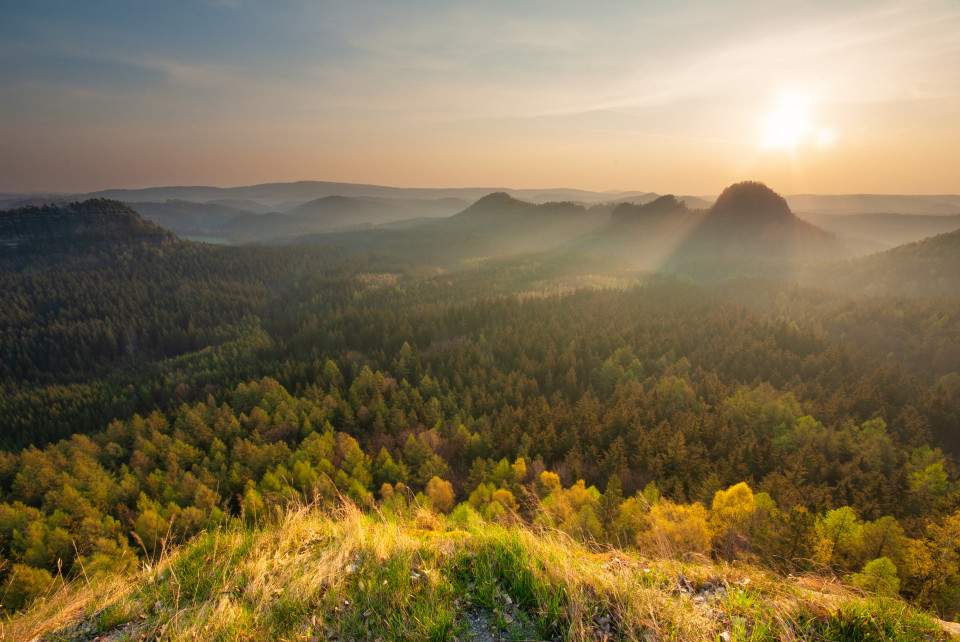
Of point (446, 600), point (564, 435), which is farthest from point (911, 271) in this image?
point (446, 600)

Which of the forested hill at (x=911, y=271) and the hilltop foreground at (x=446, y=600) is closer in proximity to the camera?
the hilltop foreground at (x=446, y=600)

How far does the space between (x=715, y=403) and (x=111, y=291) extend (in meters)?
243

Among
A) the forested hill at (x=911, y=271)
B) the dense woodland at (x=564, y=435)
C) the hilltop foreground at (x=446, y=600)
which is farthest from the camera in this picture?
the forested hill at (x=911, y=271)

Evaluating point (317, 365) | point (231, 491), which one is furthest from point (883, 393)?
point (317, 365)

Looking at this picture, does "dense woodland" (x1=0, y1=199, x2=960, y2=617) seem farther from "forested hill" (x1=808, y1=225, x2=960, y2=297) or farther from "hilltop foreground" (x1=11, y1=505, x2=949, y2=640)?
"forested hill" (x1=808, y1=225, x2=960, y2=297)

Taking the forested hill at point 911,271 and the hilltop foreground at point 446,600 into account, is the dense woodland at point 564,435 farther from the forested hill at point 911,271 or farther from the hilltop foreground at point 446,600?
the forested hill at point 911,271

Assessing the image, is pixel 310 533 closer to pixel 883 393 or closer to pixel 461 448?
pixel 461 448

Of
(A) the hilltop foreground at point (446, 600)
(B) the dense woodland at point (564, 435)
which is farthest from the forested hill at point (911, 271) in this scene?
(A) the hilltop foreground at point (446, 600)

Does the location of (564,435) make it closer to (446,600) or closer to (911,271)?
(446,600)

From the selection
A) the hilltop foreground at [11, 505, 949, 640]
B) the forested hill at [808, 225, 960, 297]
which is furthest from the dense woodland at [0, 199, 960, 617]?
the forested hill at [808, 225, 960, 297]

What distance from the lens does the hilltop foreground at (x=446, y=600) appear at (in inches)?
248

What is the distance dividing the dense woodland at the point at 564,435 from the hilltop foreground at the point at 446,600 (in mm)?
1948

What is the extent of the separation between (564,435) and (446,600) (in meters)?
42.3

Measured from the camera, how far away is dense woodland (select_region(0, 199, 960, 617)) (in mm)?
24484
